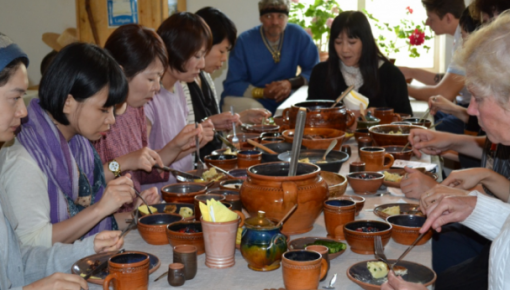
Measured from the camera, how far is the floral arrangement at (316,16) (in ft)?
20.0

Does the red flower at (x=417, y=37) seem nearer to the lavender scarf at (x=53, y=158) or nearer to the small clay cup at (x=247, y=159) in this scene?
the small clay cup at (x=247, y=159)

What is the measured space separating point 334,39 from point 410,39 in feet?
7.69

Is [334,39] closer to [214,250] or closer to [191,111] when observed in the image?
[191,111]

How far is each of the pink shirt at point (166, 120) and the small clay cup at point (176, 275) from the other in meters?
1.56

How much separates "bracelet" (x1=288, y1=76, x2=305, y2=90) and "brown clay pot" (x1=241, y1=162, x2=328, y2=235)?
13.3ft

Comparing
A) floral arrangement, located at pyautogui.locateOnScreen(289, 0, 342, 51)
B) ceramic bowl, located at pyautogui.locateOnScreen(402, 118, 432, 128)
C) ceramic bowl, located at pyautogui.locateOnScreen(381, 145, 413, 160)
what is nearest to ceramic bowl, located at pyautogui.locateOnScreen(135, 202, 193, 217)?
ceramic bowl, located at pyautogui.locateOnScreen(381, 145, 413, 160)

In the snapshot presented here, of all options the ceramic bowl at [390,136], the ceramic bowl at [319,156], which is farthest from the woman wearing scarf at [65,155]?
the ceramic bowl at [390,136]

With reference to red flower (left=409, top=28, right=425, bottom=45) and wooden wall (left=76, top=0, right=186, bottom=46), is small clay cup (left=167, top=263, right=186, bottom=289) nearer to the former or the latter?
wooden wall (left=76, top=0, right=186, bottom=46)

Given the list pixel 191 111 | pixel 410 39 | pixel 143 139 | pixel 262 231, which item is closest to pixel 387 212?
pixel 262 231

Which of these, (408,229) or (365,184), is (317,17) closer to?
(365,184)

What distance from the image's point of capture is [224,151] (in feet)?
8.98

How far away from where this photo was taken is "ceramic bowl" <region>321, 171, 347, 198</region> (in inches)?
72.9

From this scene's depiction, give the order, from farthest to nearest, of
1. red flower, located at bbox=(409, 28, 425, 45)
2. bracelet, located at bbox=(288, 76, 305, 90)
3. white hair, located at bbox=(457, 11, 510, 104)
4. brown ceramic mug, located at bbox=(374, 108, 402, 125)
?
red flower, located at bbox=(409, 28, 425, 45)
bracelet, located at bbox=(288, 76, 305, 90)
brown ceramic mug, located at bbox=(374, 108, 402, 125)
white hair, located at bbox=(457, 11, 510, 104)

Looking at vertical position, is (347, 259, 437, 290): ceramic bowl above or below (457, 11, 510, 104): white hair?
below
